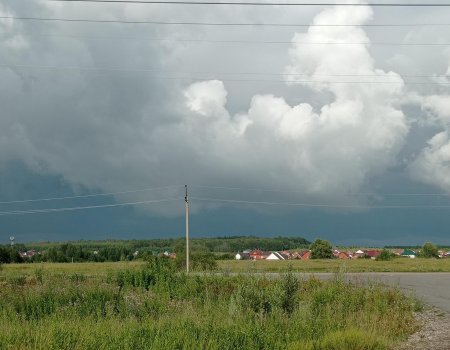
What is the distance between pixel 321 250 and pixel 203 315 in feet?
236

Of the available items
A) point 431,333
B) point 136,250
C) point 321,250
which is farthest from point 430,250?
point 431,333

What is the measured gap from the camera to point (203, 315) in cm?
1820

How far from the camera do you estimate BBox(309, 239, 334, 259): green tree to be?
8809 cm

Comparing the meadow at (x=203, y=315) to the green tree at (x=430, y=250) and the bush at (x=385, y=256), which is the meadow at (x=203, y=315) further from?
the green tree at (x=430, y=250)

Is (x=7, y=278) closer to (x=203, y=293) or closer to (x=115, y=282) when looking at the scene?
(x=115, y=282)

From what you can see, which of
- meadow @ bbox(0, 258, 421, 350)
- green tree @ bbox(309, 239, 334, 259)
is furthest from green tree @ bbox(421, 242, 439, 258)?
meadow @ bbox(0, 258, 421, 350)

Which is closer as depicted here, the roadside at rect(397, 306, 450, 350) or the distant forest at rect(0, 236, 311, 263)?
the roadside at rect(397, 306, 450, 350)

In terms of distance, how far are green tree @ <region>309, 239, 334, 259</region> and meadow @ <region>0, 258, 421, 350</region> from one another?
6121cm

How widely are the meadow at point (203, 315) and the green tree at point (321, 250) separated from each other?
6121 cm

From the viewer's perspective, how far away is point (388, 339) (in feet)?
52.3

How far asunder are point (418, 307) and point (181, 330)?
34.5ft

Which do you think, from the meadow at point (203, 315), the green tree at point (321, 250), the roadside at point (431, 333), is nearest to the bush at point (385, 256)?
the green tree at point (321, 250)

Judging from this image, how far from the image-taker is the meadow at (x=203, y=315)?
46.1 feet

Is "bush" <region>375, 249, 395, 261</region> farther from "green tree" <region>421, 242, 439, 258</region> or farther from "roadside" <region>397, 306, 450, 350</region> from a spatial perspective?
"roadside" <region>397, 306, 450, 350</region>
